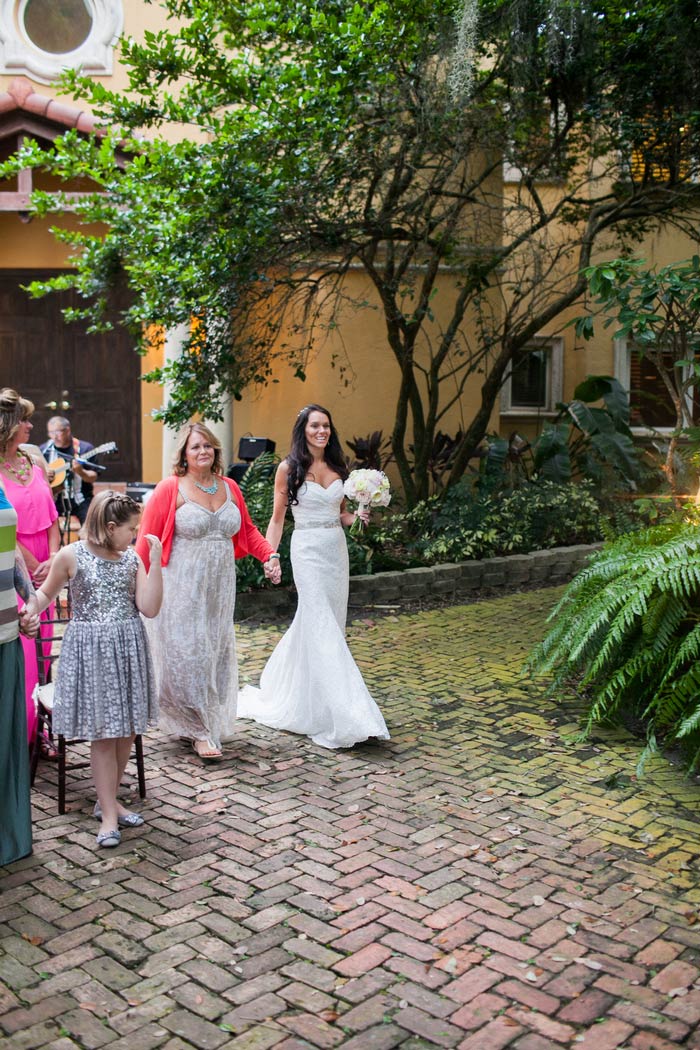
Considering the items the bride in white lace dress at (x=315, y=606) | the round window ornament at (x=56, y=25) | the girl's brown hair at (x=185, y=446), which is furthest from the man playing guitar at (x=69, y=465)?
the round window ornament at (x=56, y=25)

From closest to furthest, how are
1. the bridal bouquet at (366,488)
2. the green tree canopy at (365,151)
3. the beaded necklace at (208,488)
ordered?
1. the beaded necklace at (208,488)
2. the bridal bouquet at (366,488)
3. the green tree canopy at (365,151)

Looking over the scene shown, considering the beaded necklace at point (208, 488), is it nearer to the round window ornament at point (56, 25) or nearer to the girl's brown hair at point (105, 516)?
the girl's brown hair at point (105, 516)

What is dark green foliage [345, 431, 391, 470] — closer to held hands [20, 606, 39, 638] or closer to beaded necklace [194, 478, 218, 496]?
beaded necklace [194, 478, 218, 496]

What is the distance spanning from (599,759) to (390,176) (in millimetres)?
7779

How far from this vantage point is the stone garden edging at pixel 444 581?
939 cm

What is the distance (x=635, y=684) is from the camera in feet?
21.2

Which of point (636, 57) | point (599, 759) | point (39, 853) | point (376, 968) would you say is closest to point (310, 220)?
point (636, 57)

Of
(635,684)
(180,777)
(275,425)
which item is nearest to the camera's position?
(180,777)

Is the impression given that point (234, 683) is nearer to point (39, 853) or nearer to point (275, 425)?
point (39, 853)

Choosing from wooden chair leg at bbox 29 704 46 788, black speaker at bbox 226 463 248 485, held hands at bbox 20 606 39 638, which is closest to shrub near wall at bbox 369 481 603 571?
black speaker at bbox 226 463 248 485

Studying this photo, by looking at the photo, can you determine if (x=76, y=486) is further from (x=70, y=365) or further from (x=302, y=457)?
(x=302, y=457)

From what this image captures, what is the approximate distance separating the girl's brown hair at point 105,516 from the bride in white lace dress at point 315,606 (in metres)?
1.75

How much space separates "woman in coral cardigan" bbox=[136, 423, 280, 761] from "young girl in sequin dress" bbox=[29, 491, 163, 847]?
0.91 m

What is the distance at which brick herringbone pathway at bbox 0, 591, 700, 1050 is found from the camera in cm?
346
